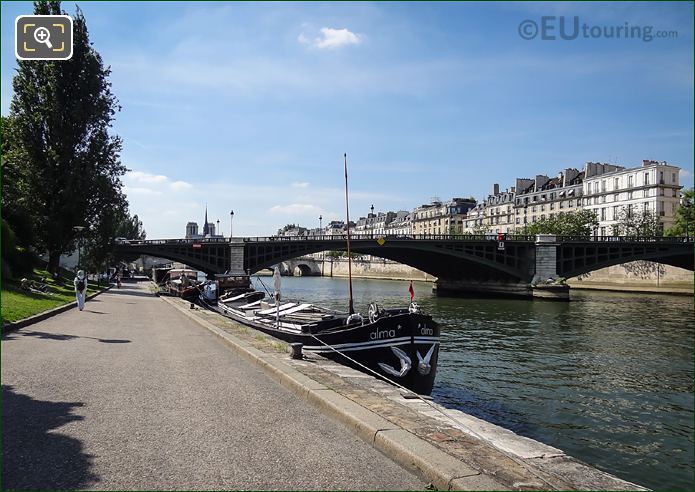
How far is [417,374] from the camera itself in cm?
1578

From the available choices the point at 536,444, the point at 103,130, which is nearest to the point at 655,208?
the point at 103,130

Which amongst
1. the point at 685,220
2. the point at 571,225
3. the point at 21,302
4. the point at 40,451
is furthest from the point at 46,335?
the point at 571,225

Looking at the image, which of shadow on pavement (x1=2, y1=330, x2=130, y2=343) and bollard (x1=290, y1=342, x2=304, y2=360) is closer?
bollard (x1=290, y1=342, x2=304, y2=360)

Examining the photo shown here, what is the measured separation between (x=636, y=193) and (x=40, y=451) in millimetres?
113075

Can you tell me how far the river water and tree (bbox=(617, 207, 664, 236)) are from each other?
62435 mm

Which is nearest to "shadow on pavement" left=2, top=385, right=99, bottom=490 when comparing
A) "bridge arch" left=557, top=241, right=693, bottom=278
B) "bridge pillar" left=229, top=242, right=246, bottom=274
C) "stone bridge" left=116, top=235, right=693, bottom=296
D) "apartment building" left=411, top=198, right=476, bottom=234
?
"stone bridge" left=116, top=235, right=693, bottom=296

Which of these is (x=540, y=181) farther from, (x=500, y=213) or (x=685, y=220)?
(x=685, y=220)

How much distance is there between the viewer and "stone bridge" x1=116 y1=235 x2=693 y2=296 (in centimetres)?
6397

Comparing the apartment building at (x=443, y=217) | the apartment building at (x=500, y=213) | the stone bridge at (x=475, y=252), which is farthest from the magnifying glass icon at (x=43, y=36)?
the apartment building at (x=443, y=217)

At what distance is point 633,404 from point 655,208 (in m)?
95.2

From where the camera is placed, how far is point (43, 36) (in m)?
10.1

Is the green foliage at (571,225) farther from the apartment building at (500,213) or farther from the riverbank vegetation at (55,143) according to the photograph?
the riverbank vegetation at (55,143)

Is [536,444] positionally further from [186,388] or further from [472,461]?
[186,388]

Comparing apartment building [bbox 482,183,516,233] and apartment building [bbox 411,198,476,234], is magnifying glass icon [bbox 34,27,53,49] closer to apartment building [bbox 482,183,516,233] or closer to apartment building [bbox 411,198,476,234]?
apartment building [bbox 482,183,516,233]
